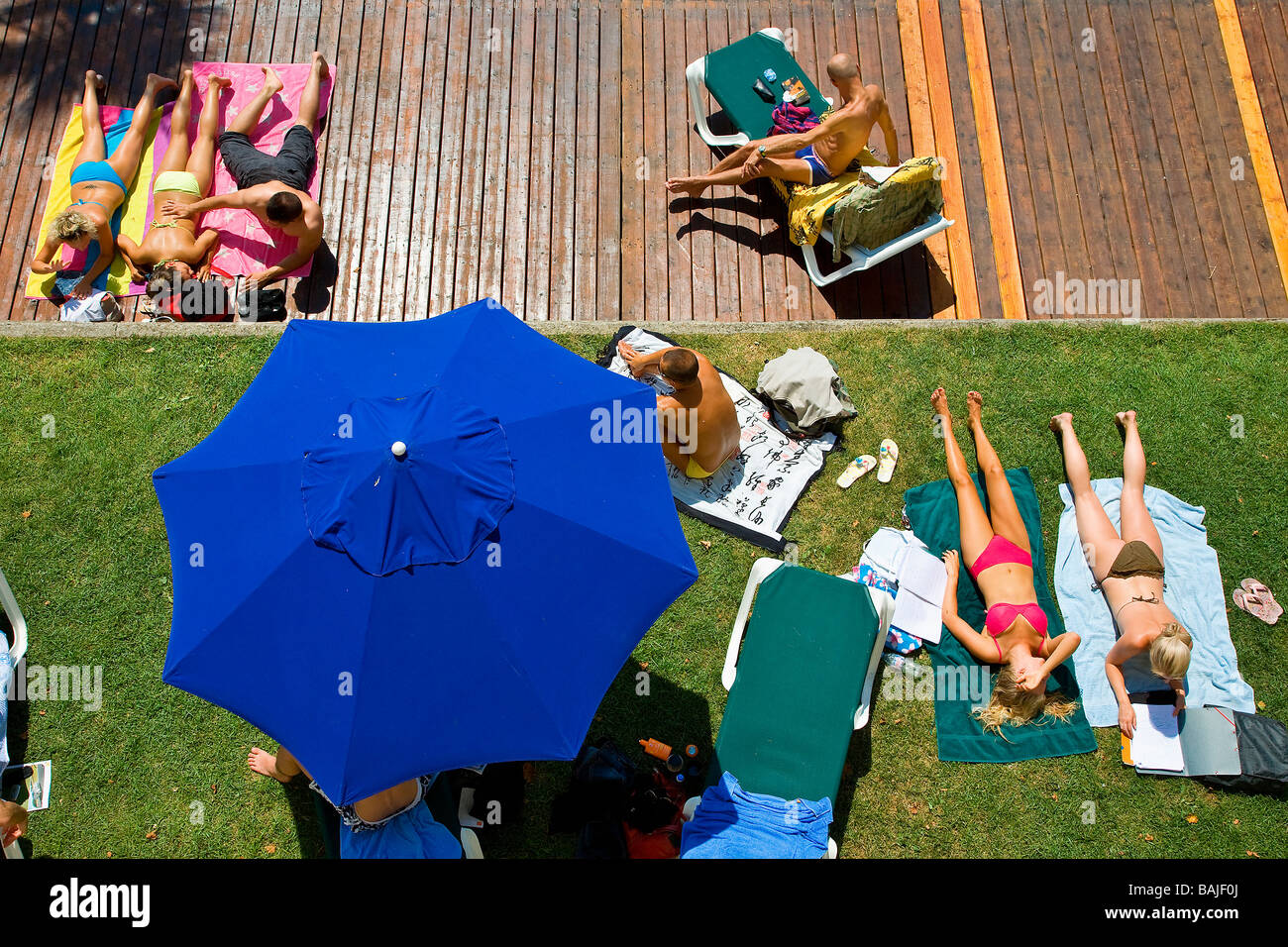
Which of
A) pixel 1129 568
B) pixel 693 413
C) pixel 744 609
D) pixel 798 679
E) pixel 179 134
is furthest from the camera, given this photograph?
pixel 179 134

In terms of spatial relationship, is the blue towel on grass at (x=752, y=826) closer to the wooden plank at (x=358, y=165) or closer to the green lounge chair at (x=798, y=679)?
the green lounge chair at (x=798, y=679)

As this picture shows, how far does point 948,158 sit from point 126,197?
7015 millimetres

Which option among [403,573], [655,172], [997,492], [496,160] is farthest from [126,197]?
[997,492]

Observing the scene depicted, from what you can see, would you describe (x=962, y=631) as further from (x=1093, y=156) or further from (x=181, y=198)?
(x=181, y=198)

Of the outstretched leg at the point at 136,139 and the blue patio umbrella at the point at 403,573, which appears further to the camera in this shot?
the outstretched leg at the point at 136,139

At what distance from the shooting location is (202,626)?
4.17 metres

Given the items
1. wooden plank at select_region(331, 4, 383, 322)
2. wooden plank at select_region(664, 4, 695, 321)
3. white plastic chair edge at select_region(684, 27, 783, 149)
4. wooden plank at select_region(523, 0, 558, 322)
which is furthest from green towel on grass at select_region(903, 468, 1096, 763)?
wooden plank at select_region(331, 4, 383, 322)

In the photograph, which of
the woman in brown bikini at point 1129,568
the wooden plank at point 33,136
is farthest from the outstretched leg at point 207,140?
the woman in brown bikini at point 1129,568

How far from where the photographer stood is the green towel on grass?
6094mm

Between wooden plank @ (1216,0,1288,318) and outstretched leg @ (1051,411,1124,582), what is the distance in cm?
235

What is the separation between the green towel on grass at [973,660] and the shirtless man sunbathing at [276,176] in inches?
198

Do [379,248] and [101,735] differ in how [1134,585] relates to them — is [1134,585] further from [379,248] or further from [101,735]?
[101,735]

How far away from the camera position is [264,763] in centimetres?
569

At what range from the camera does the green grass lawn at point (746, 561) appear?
585cm
